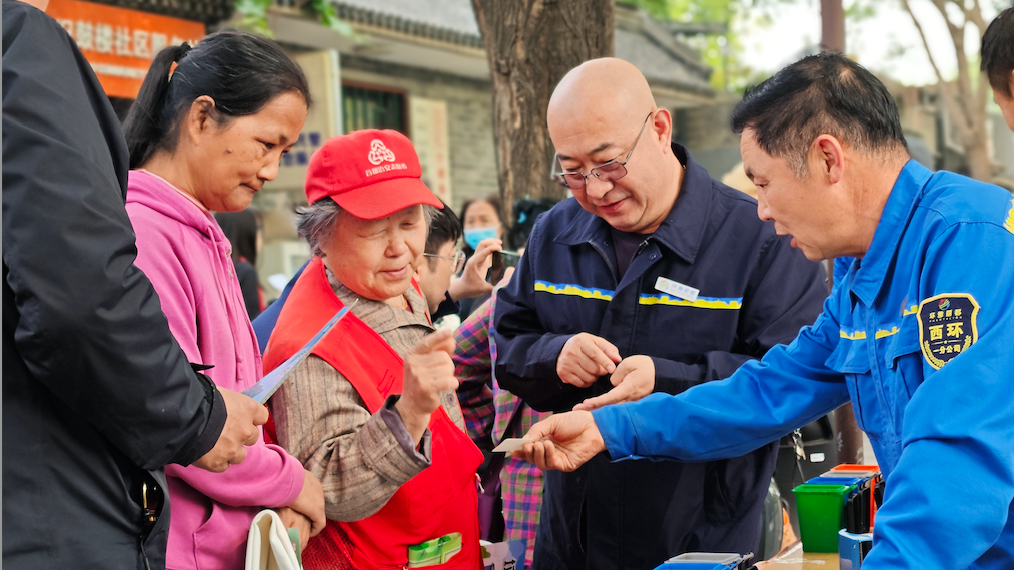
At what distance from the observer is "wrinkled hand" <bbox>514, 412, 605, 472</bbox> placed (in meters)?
2.03

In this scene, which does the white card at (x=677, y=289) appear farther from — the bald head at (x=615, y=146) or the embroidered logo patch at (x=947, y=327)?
the embroidered logo patch at (x=947, y=327)

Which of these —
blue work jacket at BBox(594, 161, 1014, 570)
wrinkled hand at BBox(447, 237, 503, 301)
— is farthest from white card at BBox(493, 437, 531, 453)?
wrinkled hand at BBox(447, 237, 503, 301)

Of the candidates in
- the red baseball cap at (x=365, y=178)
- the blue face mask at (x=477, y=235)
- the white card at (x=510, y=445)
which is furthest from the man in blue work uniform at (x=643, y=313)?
the blue face mask at (x=477, y=235)

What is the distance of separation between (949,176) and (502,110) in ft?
8.85

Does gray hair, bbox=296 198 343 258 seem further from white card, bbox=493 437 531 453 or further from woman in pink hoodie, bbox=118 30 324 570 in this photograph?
white card, bbox=493 437 531 453

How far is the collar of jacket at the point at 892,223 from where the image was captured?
1643mm

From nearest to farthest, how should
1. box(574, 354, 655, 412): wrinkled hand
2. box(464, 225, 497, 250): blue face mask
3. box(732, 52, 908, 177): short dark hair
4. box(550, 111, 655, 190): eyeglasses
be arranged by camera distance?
box(732, 52, 908, 177): short dark hair < box(574, 354, 655, 412): wrinkled hand < box(550, 111, 655, 190): eyeglasses < box(464, 225, 497, 250): blue face mask

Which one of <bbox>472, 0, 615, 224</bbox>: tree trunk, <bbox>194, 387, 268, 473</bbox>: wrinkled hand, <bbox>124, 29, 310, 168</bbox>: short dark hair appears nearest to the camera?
<bbox>194, 387, 268, 473</bbox>: wrinkled hand

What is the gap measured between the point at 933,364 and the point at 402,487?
45.1 inches

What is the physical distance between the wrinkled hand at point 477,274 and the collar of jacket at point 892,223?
162 centimetres

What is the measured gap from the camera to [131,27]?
7.18 meters

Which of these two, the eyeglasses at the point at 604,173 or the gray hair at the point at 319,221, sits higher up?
the eyeglasses at the point at 604,173

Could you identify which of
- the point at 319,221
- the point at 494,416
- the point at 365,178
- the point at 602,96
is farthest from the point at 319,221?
the point at 494,416

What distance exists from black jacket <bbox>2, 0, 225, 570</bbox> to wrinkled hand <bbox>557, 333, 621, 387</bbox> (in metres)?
1.02
